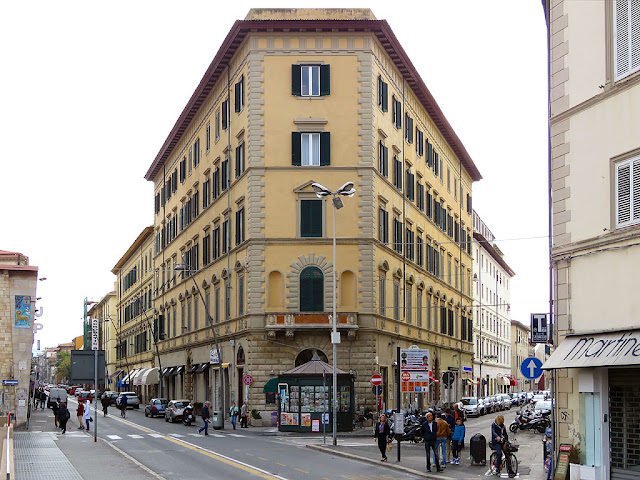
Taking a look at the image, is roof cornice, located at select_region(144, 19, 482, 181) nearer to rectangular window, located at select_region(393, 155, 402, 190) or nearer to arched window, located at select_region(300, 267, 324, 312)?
rectangular window, located at select_region(393, 155, 402, 190)

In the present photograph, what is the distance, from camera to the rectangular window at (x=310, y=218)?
4831 cm

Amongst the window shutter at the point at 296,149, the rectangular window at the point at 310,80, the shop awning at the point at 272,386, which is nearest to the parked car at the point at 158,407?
the shop awning at the point at 272,386

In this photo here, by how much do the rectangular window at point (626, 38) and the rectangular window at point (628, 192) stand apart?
2.21 meters

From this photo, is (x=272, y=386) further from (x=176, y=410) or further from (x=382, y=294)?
(x=176, y=410)

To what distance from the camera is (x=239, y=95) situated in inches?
2021

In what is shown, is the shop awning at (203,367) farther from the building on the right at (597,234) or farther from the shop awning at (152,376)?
the building on the right at (597,234)

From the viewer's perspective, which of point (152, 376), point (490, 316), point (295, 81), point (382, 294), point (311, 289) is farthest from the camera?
point (490, 316)

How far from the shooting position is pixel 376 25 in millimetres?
48781

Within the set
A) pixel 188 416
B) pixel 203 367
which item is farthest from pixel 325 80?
pixel 188 416

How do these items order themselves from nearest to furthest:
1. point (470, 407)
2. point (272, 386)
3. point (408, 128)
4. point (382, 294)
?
point (272, 386), point (382, 294), point (408, 128), point (470, 407)

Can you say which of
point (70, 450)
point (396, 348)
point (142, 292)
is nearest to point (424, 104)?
point (396, 348)

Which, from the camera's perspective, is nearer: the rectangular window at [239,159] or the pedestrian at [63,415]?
the pedestrian at [63,415]

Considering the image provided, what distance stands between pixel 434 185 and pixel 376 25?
65.8 ft

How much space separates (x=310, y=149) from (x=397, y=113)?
27.9 feet
